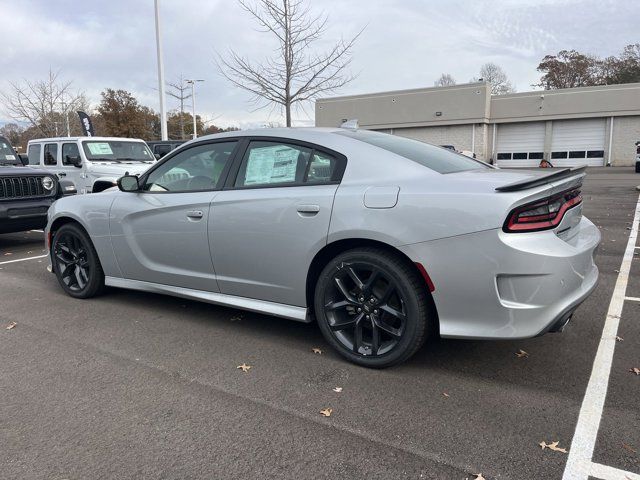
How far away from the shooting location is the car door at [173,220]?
4.11 metres

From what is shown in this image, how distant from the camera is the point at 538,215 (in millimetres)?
2916

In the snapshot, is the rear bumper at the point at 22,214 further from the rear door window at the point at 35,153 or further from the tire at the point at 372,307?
the tire at the point at 372,307

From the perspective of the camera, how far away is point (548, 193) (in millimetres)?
2957

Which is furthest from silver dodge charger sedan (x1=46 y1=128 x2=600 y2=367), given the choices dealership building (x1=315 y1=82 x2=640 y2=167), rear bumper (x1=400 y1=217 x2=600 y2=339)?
dealership building (x1=315 y1=82 x2=640 y2=167)

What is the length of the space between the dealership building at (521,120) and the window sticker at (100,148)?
28.3 m

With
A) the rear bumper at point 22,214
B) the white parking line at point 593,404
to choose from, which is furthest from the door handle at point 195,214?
the rear bumper at point 22,214

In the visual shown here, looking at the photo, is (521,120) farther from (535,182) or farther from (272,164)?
(535,182)

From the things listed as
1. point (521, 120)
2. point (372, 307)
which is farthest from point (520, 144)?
point (372, 307)

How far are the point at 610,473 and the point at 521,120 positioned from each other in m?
37.1

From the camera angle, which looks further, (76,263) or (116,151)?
(116,151)

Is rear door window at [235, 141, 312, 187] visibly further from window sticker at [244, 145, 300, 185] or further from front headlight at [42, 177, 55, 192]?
front headlight at [42, 177, 55, 192]

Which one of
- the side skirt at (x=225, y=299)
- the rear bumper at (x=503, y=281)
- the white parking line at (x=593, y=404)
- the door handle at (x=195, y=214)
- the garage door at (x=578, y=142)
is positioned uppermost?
the garage door at (x=578, y=142)

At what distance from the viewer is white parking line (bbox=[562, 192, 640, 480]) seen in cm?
238

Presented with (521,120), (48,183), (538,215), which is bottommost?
(538,215)
